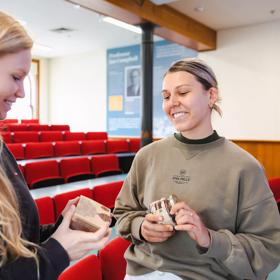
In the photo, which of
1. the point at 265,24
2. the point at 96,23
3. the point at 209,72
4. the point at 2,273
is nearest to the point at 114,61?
the point at 96,23

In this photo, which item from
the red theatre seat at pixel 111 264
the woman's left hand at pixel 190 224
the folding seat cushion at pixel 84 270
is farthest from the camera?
the red theatre seat at pixel 111 264

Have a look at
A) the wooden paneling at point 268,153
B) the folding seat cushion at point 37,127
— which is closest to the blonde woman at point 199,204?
the wooden paneling at point 268,153

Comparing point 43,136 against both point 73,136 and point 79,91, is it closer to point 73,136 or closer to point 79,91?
point 73,136

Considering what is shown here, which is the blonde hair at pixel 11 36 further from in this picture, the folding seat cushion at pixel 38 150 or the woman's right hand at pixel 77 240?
the folding seat cushion at pixel 38 150

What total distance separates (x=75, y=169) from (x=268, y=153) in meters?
4.11

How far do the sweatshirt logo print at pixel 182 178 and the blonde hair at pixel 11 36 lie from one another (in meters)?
0.63

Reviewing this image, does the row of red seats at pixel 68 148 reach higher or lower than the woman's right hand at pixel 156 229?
lower

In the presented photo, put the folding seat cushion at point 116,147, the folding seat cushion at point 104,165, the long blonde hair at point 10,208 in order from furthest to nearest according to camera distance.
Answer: the folding seat cushion at point 116,147 < the folding seat cushion at point 104,165 < the long blonde hair at point 10,208

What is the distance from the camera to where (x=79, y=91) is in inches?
394

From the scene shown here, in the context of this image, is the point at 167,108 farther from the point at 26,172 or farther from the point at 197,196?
the point at 26,172

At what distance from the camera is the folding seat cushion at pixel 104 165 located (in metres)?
4.75

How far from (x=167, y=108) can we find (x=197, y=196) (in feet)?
1.09

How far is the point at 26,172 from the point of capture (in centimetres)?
388

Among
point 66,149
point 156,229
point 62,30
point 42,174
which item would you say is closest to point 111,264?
point 156,229
